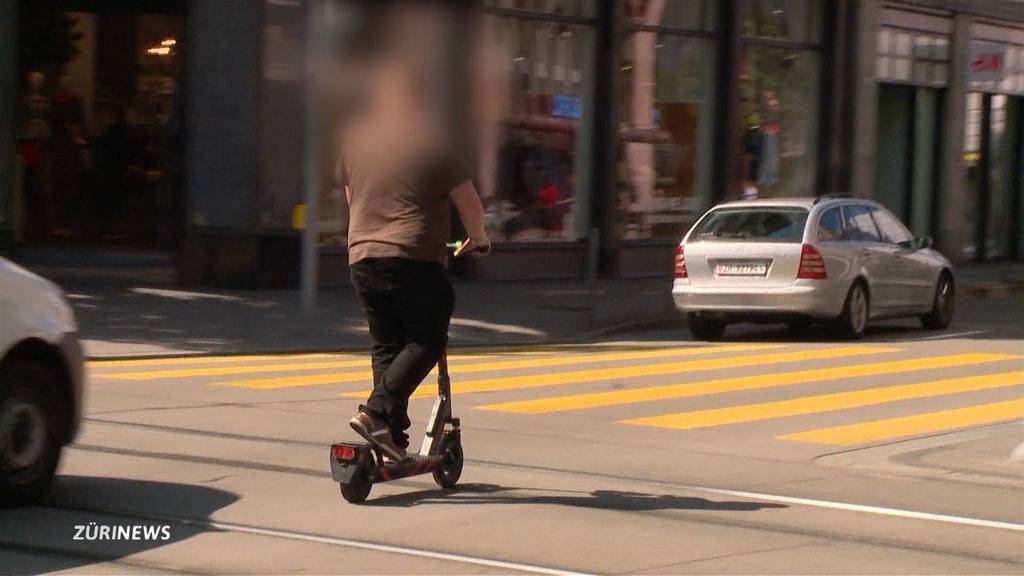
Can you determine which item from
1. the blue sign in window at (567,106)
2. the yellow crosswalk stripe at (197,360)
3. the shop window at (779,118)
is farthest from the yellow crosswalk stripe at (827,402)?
the shop window at (779,118)

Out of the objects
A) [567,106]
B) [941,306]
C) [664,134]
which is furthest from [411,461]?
[664,134]

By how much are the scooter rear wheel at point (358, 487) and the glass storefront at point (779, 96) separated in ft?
71.0

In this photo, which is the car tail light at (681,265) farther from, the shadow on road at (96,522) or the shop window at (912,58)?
the shop window at (912,58)

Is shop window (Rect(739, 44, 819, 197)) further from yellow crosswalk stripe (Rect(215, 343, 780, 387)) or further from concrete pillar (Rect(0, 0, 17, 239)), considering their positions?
concrete pillar (Rect(0, 0, 17, 239))

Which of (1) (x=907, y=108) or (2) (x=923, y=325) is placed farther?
(1) (x=907, y=108)

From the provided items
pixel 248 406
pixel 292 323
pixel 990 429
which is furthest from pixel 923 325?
pixel 248 406

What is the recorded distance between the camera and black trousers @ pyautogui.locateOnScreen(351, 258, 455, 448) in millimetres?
8141

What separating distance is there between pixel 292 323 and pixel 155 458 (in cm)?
913

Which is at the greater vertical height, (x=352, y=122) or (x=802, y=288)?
(x=352, y=122)

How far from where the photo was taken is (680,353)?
55.4ft

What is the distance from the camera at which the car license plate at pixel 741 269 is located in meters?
18.2

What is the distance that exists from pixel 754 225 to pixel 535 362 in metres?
3.88

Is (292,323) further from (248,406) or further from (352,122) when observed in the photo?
(352,122)

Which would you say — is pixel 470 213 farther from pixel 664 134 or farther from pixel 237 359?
pixel 664 134
